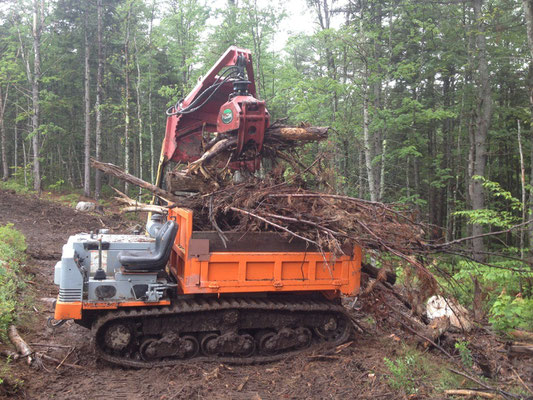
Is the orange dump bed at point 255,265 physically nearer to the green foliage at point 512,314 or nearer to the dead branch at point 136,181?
the dead branch at point 136,181

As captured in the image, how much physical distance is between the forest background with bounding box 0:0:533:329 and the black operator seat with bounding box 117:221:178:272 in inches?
109

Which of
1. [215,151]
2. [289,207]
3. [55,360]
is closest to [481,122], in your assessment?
[289,207]

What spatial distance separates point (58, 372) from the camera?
14.9 ft

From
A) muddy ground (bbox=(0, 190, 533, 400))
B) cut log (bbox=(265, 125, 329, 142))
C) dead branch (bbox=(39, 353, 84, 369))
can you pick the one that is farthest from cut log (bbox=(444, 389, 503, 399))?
dead branch (bbox=(39, 353, 84, 369))

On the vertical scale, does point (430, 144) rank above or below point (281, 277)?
→ above

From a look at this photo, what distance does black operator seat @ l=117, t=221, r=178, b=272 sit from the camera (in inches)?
184

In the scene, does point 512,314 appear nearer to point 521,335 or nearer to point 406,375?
point 521,335

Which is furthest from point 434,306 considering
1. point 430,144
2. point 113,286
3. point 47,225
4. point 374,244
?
point 430,144

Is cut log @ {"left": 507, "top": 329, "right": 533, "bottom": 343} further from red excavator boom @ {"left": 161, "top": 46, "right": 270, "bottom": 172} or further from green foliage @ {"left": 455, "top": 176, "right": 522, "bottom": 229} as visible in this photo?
red excavator boom @ {"left": 161, "top": 46, "right": 270, "bottom": 172}

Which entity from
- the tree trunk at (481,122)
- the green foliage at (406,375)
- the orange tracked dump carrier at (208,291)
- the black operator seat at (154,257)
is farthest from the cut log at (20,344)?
the tree trunk at (481,122)

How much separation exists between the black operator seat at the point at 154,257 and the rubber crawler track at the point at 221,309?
0.50 metres

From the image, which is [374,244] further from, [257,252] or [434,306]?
[434,306]

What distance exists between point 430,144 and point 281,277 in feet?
61.9

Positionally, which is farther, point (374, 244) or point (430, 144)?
point (430, 144)
